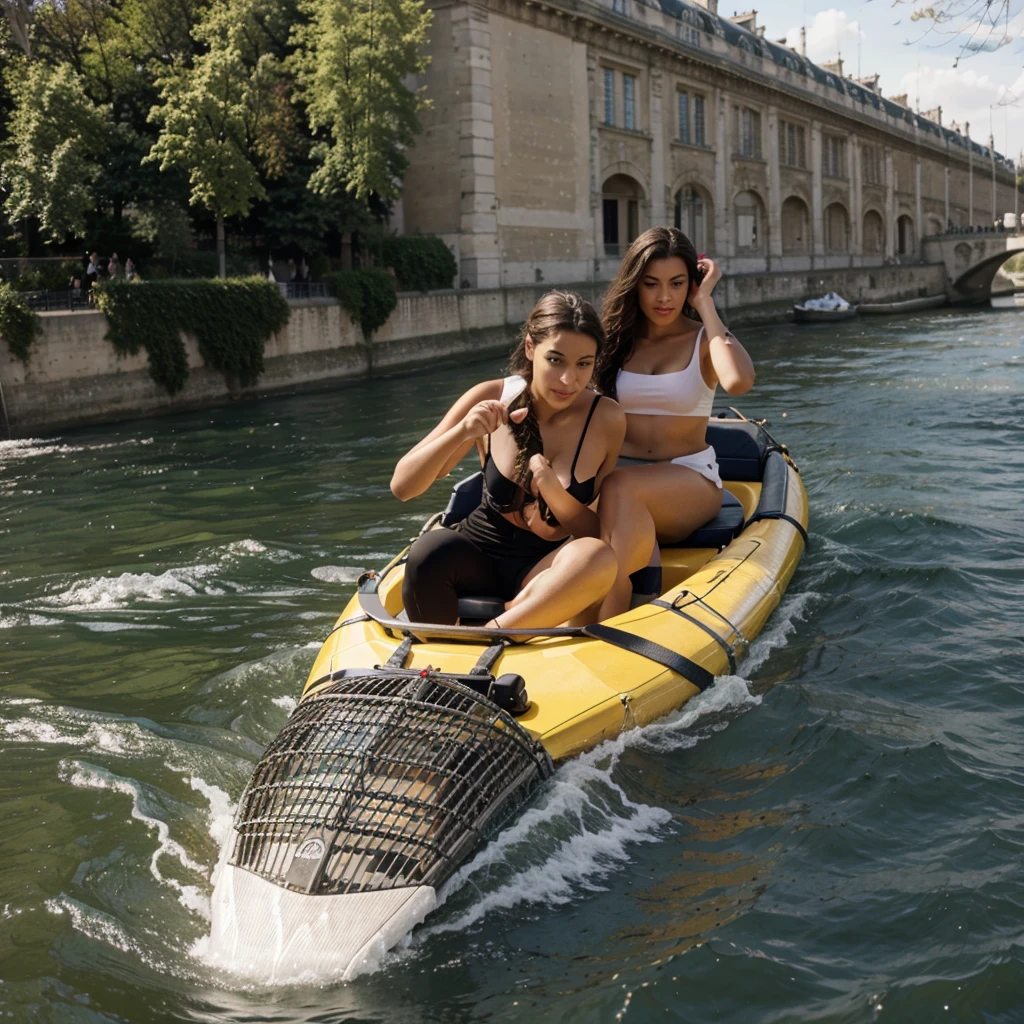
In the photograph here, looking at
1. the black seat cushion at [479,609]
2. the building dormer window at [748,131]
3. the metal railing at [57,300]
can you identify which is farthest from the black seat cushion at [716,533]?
the building dormer window at [748,131]

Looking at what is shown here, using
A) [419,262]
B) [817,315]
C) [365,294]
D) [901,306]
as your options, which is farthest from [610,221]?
[365,294]

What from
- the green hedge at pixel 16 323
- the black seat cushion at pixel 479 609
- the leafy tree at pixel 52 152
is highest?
the leafy tree at pixel 52 152

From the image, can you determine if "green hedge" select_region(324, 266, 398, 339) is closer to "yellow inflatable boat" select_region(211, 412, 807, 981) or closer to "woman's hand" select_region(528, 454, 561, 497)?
"yellow inflatable boat" select_region(211, 412, 807, 981)

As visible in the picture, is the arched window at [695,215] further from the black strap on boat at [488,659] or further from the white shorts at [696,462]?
the black strap on boat at [488,659]

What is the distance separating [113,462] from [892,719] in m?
11.1

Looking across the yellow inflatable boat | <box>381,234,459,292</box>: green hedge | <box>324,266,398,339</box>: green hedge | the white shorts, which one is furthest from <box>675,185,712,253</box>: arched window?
the yellow inflatable boat

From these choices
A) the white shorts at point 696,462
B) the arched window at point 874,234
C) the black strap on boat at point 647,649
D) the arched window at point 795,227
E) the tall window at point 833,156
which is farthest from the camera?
the arched window at point 874,234

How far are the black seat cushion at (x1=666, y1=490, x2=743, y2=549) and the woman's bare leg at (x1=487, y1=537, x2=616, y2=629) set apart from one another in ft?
5.40

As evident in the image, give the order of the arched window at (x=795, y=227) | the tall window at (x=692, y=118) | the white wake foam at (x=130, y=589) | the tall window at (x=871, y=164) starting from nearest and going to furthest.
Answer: the white wake foam at (x=130, y=589), the tall window at (x=692, y=118), the arched window at (x=795, y=227), the tall window at (x=871, y=164)

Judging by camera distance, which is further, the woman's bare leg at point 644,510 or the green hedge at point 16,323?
the green hedge at point 16,323

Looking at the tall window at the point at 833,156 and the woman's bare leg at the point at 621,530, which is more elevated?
the tall window at the point at 833,156

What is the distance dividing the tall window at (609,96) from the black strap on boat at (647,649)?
32928 millimetres

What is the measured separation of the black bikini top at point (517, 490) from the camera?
4.65 meters

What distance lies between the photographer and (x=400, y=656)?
423 cm
